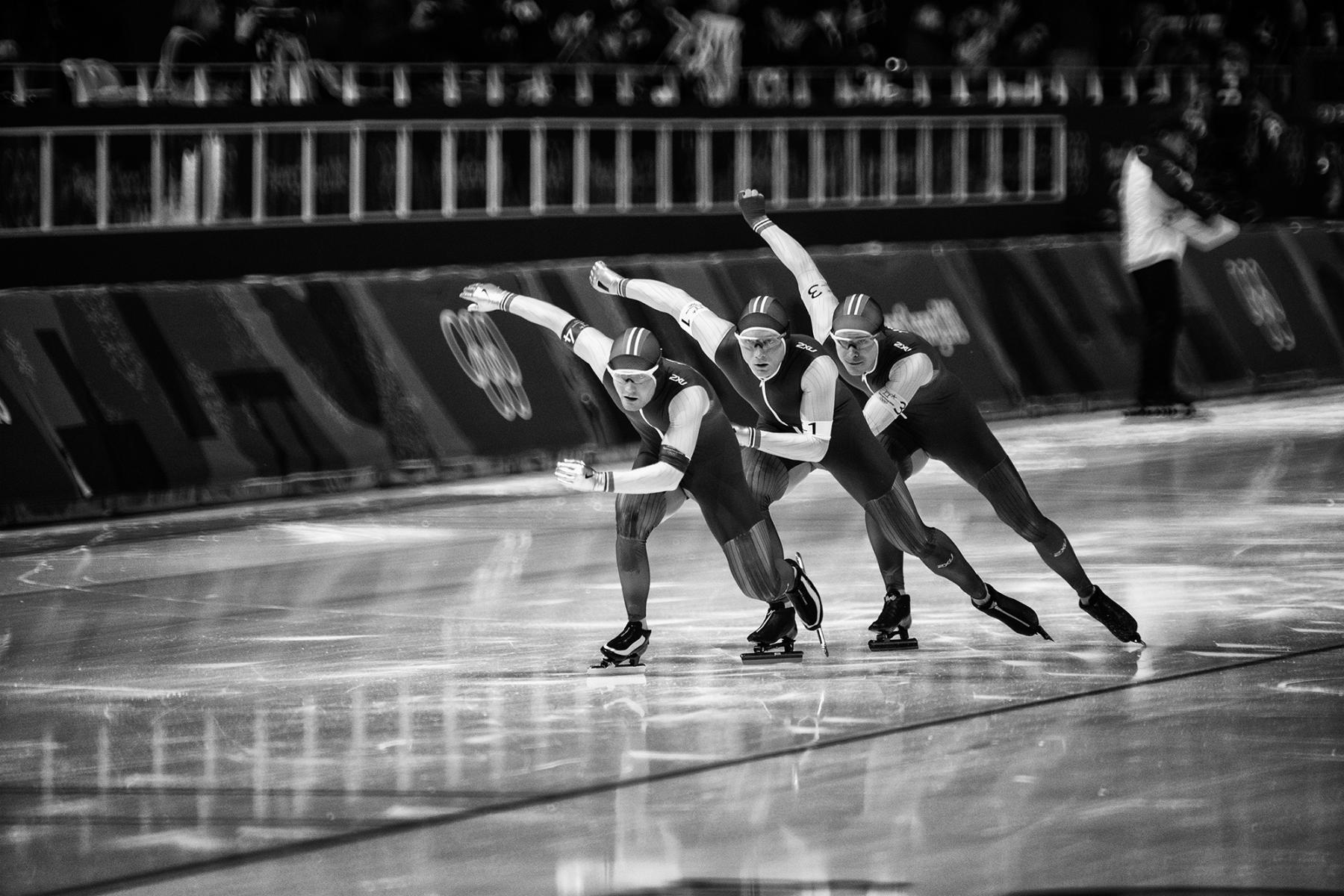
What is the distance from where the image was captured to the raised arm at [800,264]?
9617 millimetres

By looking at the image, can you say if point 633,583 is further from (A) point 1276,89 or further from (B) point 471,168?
(A) point 1276,89

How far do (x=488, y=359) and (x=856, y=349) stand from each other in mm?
5699

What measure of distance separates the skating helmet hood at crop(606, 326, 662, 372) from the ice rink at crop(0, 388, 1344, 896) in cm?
126

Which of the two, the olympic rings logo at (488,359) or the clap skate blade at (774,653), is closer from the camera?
the clap skate blade at (774,653)

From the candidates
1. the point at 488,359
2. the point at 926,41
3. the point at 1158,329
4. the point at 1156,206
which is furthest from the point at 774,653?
the point at 926,41

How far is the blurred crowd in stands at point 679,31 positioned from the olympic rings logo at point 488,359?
3221mm

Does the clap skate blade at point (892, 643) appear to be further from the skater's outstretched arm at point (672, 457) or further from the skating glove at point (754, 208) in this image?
the skating glove at point (754, 208)

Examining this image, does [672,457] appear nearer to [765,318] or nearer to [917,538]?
[765,318]

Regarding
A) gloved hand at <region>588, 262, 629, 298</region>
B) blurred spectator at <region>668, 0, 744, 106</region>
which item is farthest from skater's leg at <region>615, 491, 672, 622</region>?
blurred spectator at <region>668, 0, 744, 106</region>

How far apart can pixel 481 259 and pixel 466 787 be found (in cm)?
998

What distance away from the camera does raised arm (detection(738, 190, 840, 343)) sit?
9.62m

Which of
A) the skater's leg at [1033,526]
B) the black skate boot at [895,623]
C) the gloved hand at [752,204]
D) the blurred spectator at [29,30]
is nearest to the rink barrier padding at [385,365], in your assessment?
the blurred spectator at [29,30]

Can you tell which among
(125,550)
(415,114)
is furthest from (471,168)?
(125,550)

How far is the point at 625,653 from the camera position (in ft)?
28.1
